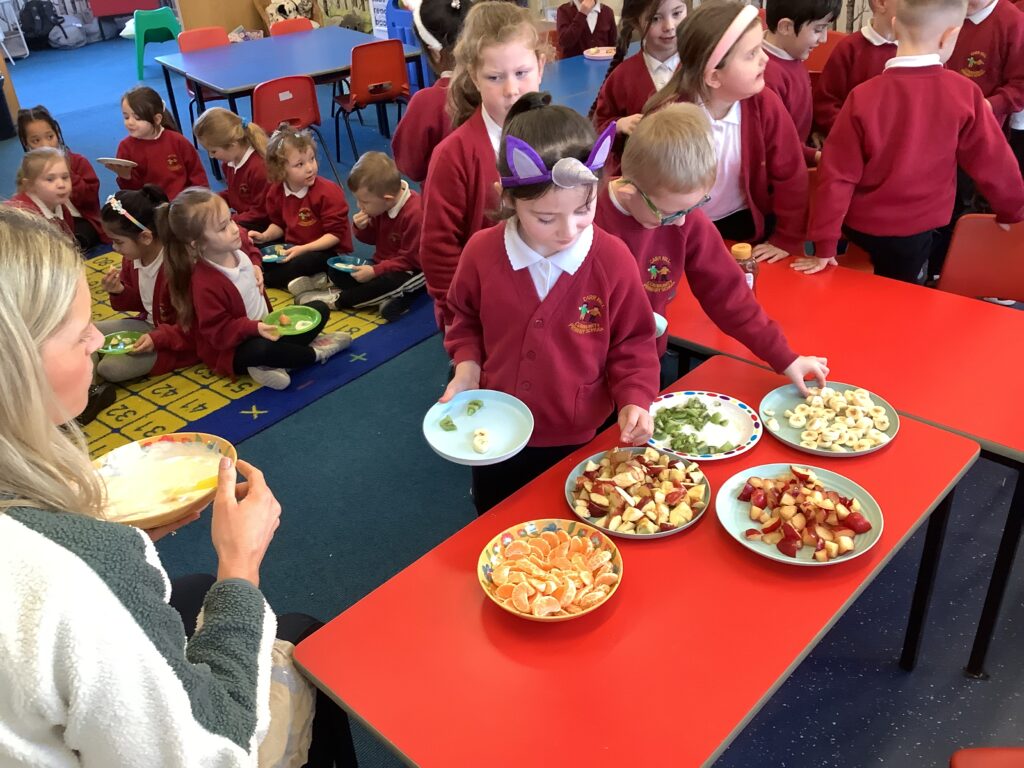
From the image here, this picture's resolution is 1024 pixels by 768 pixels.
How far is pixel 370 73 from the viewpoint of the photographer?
5480 mm

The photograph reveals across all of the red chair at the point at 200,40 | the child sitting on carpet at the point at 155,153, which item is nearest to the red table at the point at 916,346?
the child sitting on carpet at the point at 155,153

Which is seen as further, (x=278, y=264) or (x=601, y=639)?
(x=278, y=264)

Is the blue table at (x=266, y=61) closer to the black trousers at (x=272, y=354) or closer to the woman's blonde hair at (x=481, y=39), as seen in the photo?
the black trousers at (x=272, y=354)

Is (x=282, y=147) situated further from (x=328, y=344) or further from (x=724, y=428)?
(x=724, y=428)

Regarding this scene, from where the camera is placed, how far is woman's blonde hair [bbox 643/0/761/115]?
230 cm

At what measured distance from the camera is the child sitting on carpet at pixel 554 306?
1570mm

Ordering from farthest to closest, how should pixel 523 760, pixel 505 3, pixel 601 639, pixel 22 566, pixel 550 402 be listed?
pixel 505 3 < pixel 550 402 < pixel 601 639 < pixel 523 760 < pixel 22 566

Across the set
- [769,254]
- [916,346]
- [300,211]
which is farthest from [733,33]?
[300,211]

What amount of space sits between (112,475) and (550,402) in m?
0.88

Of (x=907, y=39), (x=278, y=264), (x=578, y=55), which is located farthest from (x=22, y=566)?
(x=578, y=55)

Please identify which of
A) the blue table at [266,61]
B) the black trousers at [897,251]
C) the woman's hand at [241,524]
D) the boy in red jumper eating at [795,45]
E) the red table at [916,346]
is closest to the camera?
the woman's hand at [241,524]

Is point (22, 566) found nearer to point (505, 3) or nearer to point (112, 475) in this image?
point (112, 475)

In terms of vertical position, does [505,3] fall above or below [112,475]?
above

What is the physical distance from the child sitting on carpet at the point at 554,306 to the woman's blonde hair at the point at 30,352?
0.79 metres
